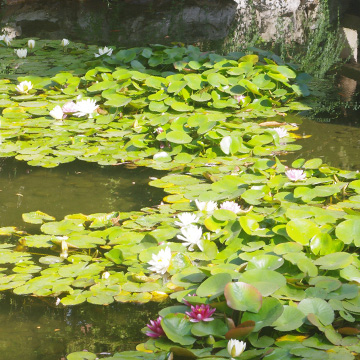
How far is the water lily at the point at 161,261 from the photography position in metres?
1.82

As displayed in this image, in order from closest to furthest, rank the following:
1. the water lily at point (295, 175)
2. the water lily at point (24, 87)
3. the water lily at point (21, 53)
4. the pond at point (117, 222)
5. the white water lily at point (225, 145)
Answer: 1. the pond at point (117, 222)
2. the water lily at point (295, 175)
3. the white water lily at point (225, 145)
4. the water lily at point (24, 87)
5. the water lily at point (21, 53)

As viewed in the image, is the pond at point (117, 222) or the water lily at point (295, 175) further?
the water lily at point (295, 175)

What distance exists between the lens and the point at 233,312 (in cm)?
160

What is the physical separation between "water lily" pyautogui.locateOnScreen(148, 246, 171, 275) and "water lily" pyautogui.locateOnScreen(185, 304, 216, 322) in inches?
10.9

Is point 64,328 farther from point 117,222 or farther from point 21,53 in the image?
point 21,53

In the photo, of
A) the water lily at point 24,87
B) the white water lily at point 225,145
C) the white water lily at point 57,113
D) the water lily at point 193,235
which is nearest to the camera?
the water lily at point 193,235

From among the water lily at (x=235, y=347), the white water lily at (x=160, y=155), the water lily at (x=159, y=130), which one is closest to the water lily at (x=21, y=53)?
the water lily at (x=159, y=130)

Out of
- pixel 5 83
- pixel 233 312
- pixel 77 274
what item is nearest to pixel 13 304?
pixel 77 274

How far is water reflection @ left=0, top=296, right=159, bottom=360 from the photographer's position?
158 centimetres

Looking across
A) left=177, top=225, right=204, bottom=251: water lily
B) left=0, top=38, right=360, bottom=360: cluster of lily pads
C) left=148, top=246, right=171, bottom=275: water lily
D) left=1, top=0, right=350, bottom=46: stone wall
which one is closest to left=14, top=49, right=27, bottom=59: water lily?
left=0, top=38, right=360, bottom=360: cluster of lily pads

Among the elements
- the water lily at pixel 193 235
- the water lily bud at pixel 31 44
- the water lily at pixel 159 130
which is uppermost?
the water lily bud at pixel 31 44

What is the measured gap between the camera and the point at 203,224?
2.16 meters

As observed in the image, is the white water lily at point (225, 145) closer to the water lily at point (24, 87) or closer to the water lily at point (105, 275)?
the water lily at point (105, 275)

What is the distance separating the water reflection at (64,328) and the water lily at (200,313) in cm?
18
